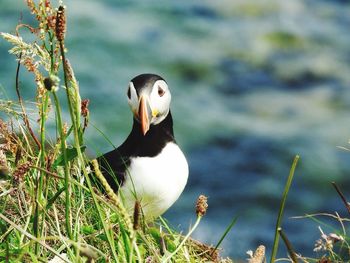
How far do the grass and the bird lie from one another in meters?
0.19

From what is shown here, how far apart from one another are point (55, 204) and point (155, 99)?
0.54 m

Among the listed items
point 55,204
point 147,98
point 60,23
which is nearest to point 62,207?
point 55,204

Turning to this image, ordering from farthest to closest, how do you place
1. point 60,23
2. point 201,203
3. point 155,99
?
point 155,99, point 201,203, point 60,23

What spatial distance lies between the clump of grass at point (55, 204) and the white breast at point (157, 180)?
0.17 metres

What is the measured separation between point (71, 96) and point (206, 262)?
1029mm

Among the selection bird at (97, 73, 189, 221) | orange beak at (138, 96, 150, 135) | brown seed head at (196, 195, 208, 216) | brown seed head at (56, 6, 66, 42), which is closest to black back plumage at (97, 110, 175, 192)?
bird at (97, 73, 189, 221)

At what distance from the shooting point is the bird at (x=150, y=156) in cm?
254

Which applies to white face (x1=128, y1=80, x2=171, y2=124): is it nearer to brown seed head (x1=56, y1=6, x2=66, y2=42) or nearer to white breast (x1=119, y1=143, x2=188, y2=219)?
white breast (x1=119, y1=143, x2=188, y2=219)

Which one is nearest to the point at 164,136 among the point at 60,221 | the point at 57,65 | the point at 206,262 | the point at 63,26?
the point at 206,262

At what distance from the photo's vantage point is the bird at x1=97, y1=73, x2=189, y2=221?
2.54 metres

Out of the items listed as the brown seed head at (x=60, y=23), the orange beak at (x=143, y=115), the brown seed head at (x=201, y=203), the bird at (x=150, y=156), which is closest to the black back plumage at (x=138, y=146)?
the bird at (x=150, y=156)

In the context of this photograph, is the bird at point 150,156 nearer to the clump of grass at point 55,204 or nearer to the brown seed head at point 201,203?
the clump of grass at point 55,204

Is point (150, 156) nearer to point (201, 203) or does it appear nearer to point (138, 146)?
point (138, 146)

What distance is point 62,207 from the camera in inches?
89.8
